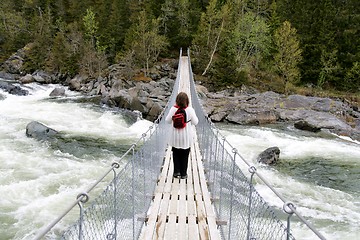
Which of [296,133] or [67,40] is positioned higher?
[67,40]

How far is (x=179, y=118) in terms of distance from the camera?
4.19 m

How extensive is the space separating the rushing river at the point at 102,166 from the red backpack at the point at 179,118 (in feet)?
8.78

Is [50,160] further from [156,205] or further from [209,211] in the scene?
[209,211]

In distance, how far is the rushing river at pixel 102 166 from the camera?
19.3 feet

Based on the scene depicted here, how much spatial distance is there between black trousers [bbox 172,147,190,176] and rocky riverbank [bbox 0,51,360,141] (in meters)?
9.92

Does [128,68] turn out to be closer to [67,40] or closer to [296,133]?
[67,40]

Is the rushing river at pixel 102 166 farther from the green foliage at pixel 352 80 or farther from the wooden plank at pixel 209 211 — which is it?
the green foliage at pixel 352 80

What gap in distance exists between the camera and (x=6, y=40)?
35.1 m

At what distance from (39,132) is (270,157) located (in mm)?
6949

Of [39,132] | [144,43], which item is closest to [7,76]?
[144,43]

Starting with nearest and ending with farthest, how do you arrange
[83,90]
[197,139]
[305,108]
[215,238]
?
[215,238]
[197,139]
[305,108]
[83,90]

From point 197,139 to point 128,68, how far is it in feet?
51.2

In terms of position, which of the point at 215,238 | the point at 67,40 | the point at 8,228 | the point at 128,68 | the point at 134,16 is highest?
the point at 134,16

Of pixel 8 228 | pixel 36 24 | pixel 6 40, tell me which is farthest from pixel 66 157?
pixel 6 40
